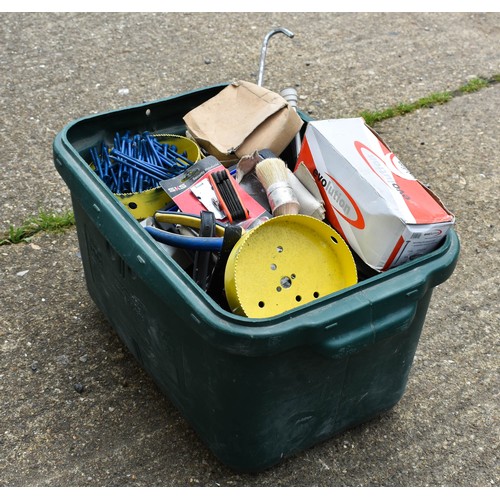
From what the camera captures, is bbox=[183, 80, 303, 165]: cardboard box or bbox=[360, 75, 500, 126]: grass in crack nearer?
bbox=[183, 80, 303, 165]: cardboard box

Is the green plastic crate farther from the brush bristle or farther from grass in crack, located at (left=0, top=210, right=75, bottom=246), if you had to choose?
grass in crack, located at (left=0, top=210, right=75, bottom=246)

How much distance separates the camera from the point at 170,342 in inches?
72.4

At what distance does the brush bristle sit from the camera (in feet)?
6.34

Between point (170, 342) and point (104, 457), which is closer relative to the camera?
point (170, 342)

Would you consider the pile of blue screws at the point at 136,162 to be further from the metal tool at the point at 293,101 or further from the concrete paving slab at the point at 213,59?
the concrete paving slab at the point at 213,59

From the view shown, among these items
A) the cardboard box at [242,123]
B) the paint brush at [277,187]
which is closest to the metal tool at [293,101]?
the cardboard box at [242,123]

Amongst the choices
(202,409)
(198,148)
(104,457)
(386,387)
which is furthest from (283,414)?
(198,148)

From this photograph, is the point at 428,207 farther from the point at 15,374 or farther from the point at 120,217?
the point at 15,374

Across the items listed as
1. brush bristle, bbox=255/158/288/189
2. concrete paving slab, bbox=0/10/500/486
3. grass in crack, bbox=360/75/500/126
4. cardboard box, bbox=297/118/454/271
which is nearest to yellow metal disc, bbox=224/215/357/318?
cardboard box, bbox=297/118/454/271

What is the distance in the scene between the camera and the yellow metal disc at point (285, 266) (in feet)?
5.62

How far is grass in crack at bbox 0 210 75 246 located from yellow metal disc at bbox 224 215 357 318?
1.10m

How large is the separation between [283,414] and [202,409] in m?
0.19

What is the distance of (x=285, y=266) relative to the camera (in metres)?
1.77

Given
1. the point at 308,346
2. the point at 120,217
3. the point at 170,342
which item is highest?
the point at 120,217
